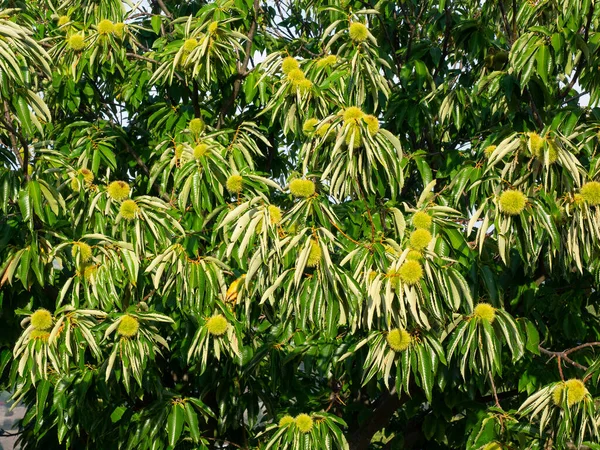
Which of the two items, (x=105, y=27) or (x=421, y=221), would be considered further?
(x=105, y=27)

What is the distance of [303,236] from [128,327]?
746mm

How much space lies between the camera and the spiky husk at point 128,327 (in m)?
2.78

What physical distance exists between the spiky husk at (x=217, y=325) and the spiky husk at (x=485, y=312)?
2.97 ft

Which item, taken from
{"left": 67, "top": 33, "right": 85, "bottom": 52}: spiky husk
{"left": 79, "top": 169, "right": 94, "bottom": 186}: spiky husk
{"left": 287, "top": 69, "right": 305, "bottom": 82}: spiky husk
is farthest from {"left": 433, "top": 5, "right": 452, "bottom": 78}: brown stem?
{"left": 79, "top": 169, "right": 94, "bottom": 186}: spiky husk

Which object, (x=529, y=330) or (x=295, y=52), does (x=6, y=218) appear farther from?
(x=529, y=330)

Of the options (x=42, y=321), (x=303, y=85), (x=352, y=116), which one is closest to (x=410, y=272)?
(x=352, y=116)

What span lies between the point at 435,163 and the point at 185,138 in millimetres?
1245

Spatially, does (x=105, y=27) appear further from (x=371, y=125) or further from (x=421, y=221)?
(x=421, y=221)

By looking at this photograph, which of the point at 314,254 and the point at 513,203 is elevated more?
the point at 513,203

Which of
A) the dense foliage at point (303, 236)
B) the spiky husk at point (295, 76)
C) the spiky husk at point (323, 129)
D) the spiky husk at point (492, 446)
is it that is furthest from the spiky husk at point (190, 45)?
the spiky husk at point (492, 446)

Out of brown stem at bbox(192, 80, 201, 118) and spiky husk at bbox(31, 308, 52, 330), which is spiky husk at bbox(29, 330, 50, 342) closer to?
spiky husk at bbox(31, 308, 52, 330)

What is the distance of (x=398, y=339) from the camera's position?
265 centimetres

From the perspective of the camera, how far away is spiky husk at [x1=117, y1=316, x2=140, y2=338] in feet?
9.12

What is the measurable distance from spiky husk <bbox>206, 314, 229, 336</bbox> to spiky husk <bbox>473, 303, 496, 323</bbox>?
0.91 meters
